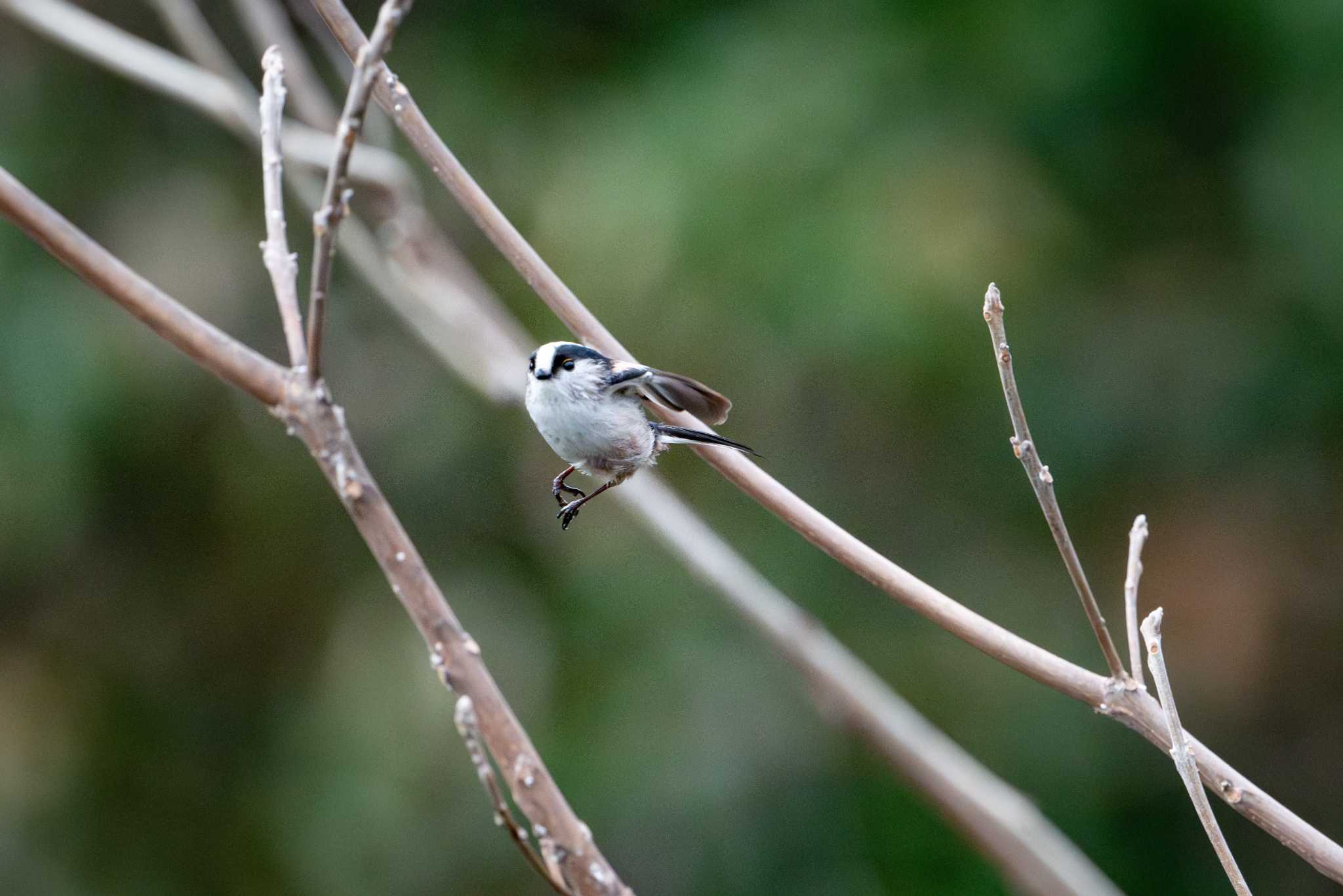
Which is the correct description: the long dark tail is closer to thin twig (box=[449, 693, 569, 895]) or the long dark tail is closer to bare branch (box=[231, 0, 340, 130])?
thin twig (box=[449, 693, 569, 895])

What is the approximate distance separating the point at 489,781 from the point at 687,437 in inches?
7.2

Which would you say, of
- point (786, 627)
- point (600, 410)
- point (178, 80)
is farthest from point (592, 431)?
point (178, 80)

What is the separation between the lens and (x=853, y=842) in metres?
1.93

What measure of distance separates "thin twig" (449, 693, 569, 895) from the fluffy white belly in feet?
0.36

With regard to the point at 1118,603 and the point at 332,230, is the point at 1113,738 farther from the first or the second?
the point at 332,230

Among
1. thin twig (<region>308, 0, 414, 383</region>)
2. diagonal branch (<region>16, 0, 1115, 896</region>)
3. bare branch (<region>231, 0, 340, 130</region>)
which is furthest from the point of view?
bare branch (<region>231, 0, 340, 130</region>)

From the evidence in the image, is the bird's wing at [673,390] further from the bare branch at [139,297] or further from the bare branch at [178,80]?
the bare branch at [178,80]

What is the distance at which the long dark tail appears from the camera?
55 centimetres

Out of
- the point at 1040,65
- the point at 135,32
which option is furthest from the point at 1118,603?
the point at 135,32

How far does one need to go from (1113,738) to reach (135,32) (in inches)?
80.2

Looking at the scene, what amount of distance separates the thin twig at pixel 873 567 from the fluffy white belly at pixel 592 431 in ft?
0.39

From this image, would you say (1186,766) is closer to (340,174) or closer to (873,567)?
(873,567)

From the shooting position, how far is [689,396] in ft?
1.87

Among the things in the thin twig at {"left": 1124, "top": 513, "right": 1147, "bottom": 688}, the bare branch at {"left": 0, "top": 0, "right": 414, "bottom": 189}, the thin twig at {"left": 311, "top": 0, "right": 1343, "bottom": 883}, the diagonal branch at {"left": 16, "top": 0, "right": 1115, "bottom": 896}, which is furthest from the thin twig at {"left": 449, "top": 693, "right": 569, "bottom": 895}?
the bare branch at {"left": 0, "top": 0, "right": 414, "bottom": 189}
